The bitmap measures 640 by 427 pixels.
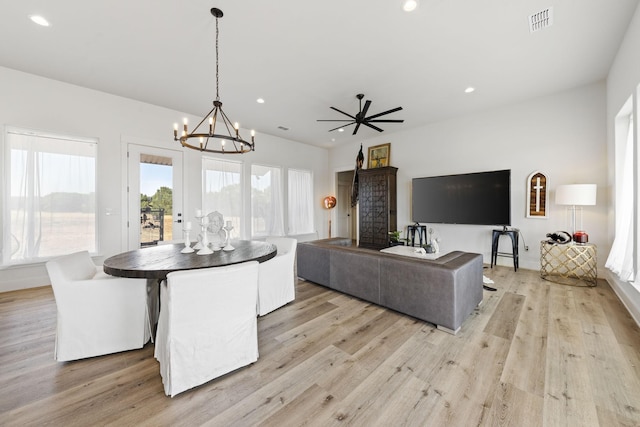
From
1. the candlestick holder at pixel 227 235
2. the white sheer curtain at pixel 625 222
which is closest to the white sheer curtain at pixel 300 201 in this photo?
the candlestick holder at pixel 227 235

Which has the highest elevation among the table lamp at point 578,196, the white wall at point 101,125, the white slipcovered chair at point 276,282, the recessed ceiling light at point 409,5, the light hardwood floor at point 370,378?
the recessed ceiling light at point 409,5

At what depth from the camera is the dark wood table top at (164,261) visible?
5.38 feet

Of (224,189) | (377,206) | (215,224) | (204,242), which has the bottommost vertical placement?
(204,242)

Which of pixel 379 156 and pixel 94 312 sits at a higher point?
pixel 379 156

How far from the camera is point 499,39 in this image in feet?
8.72

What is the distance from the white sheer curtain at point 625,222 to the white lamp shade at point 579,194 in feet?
0.81

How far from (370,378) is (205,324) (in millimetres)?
1121

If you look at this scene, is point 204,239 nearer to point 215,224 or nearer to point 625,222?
point 215,224

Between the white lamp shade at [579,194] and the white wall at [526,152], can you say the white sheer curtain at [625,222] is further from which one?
the white wall at [526,152]

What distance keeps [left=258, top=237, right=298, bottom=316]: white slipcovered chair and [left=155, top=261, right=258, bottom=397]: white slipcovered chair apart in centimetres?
83

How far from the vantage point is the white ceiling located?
7.45 ft

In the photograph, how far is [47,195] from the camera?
3492 millimetres

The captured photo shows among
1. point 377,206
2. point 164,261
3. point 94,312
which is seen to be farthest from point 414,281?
point 377,206

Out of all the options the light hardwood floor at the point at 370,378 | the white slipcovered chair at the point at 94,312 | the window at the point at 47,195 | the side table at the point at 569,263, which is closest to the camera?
the light hardwood floor at the point at 370,378
